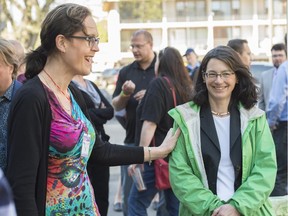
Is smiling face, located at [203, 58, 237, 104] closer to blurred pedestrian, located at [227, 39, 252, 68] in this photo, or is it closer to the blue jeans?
the blue jeans

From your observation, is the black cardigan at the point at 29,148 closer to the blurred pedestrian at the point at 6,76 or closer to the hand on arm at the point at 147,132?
the blurred pedestrian at the point at 6,76

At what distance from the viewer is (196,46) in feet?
206

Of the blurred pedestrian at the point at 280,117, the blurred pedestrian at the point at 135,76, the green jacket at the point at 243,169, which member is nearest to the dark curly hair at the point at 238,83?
the green jacket at the point at 243,169

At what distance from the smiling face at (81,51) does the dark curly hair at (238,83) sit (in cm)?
94

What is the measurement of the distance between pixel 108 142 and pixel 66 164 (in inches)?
25.8

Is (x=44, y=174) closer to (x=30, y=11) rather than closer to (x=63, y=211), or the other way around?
(x=63, y=211)

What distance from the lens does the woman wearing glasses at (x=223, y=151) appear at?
3.30m

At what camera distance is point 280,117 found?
664cm

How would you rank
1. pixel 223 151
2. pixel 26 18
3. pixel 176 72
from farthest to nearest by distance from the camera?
1. pixel 26 18
2. pixel 176 72
3. pixel 223 151

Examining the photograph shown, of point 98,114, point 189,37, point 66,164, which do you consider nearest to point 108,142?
point 66,164

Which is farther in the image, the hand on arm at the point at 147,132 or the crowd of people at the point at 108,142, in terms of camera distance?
the hand on arm at the point at 147,132

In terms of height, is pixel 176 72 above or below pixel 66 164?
above

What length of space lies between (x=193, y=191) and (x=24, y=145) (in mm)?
1165

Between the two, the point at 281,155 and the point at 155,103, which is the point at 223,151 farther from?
the point at 281,155
